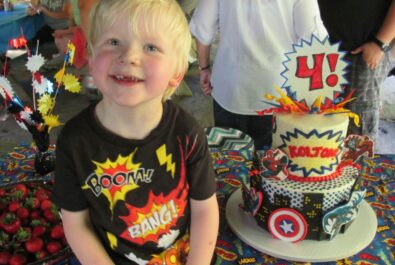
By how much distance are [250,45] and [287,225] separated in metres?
0.70

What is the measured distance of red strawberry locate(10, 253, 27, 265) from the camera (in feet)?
2.70

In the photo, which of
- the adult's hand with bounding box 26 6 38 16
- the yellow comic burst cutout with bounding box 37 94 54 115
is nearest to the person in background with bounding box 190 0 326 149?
the yellow comic burst cutout with bounding box 37 94 54 115

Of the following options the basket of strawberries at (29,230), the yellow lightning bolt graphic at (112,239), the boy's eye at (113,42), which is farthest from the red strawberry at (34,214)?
the boy's eye at (113,42)

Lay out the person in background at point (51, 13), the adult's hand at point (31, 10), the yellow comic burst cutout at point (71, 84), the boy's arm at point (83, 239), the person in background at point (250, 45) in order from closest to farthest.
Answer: the boy's arm at point (83, 239), the yellow comic burst cutout at point (71, 84), the person in background at point (250, 45), the person in background at point (51, 13), the adult's hand at point (31, 10)

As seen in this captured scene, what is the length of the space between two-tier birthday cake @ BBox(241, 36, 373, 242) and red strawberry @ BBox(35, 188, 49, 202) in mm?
495

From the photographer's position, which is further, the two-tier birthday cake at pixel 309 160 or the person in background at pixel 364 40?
the person in background at pixel 364 40

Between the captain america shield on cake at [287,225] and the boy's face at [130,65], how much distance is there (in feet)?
1.32

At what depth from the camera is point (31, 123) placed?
1147mm

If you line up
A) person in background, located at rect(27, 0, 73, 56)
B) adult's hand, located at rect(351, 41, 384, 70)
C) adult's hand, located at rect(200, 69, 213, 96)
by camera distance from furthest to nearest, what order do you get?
person in background, located at rect(27, 0, 73, 56) → adult's hand, located at rect(200, 69, 213, 96) → adult's hand, located at rect(351, 41, 384, 70)

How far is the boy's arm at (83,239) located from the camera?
0.79 metres

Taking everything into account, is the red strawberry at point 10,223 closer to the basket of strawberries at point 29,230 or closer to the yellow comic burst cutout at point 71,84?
the basket of strawberries at point 29,230

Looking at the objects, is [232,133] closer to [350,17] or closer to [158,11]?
[350,17]

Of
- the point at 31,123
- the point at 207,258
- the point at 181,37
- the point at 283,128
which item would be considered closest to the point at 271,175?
the point at 283,128

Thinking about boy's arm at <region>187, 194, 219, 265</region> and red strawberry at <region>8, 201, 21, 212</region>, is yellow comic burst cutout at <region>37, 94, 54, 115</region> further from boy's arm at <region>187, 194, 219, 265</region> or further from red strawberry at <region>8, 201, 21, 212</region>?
boy's arm at <region>187, 194, 219, 265</region>
